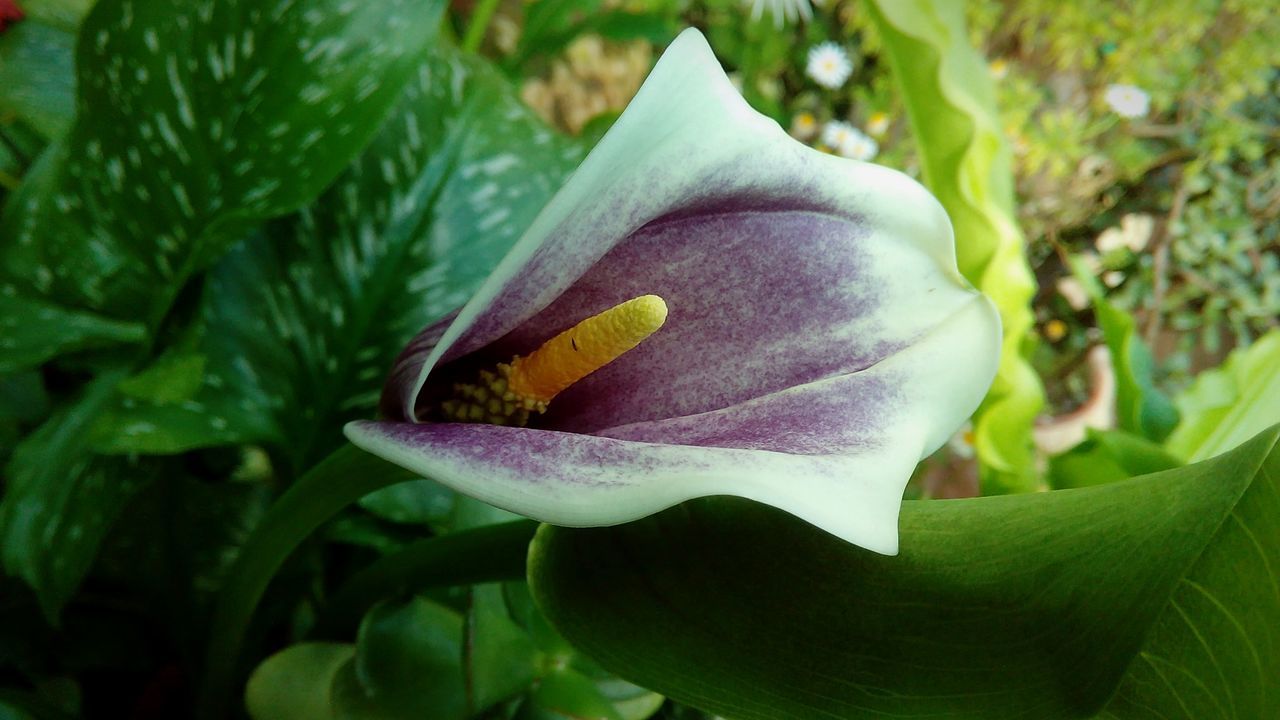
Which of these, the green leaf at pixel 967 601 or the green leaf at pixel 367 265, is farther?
the green leaf at pixel 367 265

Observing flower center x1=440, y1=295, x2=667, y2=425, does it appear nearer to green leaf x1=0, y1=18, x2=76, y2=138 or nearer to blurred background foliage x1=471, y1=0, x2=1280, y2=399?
green leaf x1=0, y1=18, x2=76, y2=138

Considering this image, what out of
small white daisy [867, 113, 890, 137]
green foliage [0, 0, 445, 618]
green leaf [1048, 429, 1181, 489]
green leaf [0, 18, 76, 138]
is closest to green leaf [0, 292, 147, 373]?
green foliage [0, 0, 445, 618]

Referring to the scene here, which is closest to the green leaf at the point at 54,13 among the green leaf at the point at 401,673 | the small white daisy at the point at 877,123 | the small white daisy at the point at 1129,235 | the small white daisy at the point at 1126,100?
the green leaf at the point at 401,673

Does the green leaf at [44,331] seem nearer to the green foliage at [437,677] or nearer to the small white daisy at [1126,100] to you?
the green foliage at [437,677]

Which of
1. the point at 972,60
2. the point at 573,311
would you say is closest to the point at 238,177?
the point at 573,311

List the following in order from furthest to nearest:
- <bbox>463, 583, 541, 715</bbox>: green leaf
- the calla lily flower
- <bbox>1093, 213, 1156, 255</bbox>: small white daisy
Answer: <bbox>1093, 213, 1156, 255</bbox>: small white daisy < <bbox>463, 583, 541, 715</bbox>: green leaf < the calla lily flower
